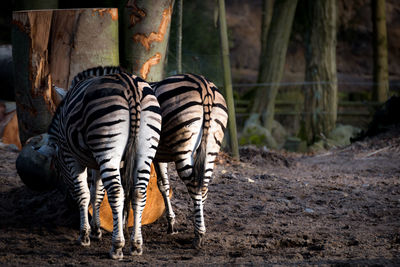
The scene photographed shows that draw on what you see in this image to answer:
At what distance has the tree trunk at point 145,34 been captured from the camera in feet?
17.5

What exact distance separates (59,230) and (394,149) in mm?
7026

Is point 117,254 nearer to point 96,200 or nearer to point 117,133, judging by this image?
point 96,200

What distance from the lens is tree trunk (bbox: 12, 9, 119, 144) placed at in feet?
16.7

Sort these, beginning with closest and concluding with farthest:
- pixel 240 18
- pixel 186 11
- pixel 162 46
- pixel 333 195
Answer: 1. pixel 162 46
2. pixel 333 195
3. pixel 186 11
4. pixel 240 18

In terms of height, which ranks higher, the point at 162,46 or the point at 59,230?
the point at 162,46

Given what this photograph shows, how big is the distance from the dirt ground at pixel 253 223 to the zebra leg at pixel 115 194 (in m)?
0.13

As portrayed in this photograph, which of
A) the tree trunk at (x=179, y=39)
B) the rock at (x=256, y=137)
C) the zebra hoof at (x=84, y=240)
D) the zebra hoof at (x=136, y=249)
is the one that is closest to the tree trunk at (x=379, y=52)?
the rock at (x=256, y=137)

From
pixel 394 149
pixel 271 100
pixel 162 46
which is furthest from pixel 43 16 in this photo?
pixel 271 100

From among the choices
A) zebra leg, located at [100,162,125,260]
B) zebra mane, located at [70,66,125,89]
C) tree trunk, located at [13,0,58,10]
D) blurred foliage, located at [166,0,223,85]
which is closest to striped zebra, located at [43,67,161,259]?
zebra leg, located at [100,162,125,260]

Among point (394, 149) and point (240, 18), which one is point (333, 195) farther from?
point (240, 18)

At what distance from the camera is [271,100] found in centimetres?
1356

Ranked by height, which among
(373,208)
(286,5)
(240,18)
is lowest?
(373,208)

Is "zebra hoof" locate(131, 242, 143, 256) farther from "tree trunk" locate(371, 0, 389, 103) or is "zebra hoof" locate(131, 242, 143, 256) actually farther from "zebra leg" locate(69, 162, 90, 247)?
"tree trunk" locate(371, 0, 389, 103)

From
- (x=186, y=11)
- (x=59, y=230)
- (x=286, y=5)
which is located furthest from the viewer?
(x=286, y=5)
